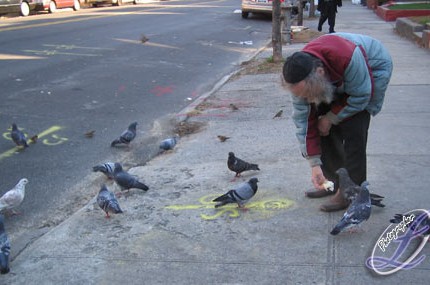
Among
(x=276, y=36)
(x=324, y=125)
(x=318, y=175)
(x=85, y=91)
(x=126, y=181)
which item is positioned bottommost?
(x=85, y=91)

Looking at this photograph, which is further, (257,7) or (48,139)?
(257,7)

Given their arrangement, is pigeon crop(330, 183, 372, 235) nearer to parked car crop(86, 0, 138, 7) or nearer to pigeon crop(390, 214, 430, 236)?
pigeon crop(390, 214, 430, 236)

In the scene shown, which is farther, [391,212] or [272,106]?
[272,106]

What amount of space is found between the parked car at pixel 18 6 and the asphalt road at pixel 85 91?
6262mm

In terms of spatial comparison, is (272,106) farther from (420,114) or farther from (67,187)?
(67,187)

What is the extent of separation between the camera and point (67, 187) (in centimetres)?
530

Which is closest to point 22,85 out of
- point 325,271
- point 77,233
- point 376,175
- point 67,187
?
point 67,187

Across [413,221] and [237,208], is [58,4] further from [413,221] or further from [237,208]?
[413,221]

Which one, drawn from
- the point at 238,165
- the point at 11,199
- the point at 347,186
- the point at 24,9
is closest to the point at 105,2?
the point at 24,9

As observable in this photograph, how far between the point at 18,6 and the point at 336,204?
2499cm

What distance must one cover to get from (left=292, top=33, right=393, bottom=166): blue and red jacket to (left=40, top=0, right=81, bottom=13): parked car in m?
25.3

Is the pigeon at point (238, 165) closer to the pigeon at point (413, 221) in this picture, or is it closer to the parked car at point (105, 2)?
the pigeon at point (413, 221)

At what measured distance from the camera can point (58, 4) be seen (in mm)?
28031

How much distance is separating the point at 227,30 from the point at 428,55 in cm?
870
